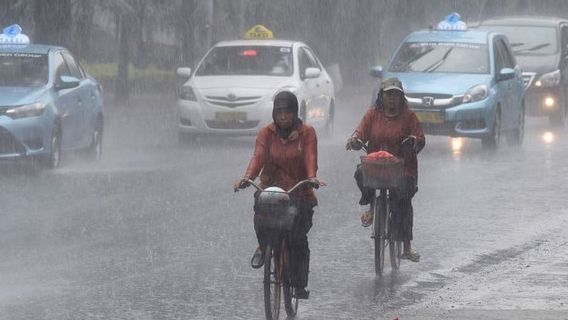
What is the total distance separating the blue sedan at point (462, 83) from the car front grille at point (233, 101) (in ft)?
5.63

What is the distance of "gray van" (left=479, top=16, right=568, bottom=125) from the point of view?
27.3m

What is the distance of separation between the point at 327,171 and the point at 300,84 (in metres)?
4.67

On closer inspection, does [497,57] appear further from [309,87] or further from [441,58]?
[309,87]

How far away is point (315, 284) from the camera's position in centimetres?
1048

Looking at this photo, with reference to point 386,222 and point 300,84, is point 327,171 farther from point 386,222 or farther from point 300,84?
point 386,222

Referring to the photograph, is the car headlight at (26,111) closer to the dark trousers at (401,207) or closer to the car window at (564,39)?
the dark trousers at (401,207)

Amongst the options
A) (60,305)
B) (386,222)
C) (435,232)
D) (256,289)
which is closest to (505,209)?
(435,232)

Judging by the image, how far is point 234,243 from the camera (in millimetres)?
12312

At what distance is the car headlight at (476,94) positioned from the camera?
2144 centimetres

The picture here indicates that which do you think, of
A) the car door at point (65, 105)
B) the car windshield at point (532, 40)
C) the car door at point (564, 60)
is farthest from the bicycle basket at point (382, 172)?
the car windshield at point (532, 40)

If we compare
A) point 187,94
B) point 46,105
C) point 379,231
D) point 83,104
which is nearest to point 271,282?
point 379,231

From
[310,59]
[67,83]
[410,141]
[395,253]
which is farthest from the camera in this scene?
[310,59]

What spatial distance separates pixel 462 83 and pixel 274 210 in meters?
13.2

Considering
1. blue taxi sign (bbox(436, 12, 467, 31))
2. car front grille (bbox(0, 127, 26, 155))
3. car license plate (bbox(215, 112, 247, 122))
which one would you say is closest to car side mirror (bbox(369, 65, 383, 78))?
car license plate (bbox(215, 112, 247, 122))
